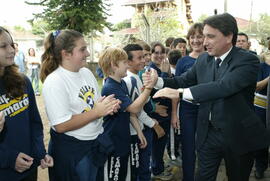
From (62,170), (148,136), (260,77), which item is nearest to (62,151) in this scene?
(62,170)

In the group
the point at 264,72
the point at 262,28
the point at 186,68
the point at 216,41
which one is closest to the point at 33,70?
the point at 186,68

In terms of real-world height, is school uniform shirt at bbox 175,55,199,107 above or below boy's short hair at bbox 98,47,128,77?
below

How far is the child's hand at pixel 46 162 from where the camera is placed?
205 cm

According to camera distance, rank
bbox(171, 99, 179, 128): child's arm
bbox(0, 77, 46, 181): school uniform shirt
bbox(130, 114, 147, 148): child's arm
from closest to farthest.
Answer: bbox(0, 77, 46, 181): school uniform shirt
bbox(130, 114, 147, 148): child's arm
bbox(171, 99, 179, 128): child's arm

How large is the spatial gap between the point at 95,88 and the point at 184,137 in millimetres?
1530

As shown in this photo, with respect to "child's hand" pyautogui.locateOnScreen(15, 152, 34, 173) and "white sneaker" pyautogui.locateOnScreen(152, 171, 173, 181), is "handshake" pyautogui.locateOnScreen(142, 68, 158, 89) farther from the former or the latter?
"white sneaker" pyautogui.locateOnScreen(152, 171, 173, 181)

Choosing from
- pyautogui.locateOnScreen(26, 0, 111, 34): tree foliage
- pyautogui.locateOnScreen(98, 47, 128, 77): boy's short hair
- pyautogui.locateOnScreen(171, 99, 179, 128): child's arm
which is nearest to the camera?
pyautogui.locateOnScreen(98, 47, 128, 77): boy's short hair

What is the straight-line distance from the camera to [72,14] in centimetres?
1744

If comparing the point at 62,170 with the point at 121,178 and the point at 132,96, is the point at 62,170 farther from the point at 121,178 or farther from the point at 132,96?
the point at 132,96

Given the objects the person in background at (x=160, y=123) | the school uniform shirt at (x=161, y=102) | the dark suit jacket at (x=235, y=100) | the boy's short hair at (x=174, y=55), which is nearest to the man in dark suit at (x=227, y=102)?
the dark suit jacket at (x=235, y=100)

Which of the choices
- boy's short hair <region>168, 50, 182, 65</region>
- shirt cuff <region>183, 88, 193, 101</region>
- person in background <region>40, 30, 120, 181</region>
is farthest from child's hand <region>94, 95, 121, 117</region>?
boy's short hair <region>168, 50, 182, 65</region>

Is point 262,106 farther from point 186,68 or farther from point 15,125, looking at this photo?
point 15,125

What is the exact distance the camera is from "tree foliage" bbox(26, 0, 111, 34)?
17703 mm

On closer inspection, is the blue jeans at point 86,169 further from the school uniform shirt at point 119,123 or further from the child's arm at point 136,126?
the child's arm at point 136,126
